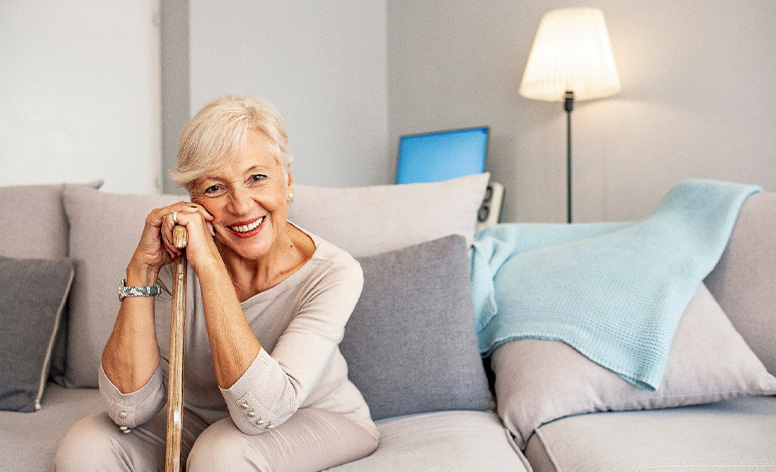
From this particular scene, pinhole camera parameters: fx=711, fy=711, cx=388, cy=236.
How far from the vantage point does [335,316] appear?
132 centimetres

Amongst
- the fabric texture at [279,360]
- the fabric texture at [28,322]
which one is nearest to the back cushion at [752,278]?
the fabric texture at [279,360]

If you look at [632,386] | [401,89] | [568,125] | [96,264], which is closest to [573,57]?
[568,125]

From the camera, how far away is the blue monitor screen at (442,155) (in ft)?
10.6

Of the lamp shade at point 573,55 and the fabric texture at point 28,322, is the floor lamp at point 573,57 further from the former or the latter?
the fabric texture at point 28,322

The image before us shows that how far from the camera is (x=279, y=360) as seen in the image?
4.05 ft

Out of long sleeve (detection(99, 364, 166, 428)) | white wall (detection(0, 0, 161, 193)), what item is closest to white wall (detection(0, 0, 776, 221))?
white wall (detection(0, 0, 161, 193))

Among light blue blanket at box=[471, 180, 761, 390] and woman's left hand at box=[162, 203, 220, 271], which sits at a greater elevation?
woman's left hand at box=[162, 203, 220, 271]

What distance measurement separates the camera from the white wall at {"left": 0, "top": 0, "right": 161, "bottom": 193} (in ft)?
10.8

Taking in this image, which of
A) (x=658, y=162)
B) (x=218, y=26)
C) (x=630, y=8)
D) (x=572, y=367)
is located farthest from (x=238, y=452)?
(x=218, y=26)

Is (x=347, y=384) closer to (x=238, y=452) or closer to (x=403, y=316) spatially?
(x=403, y=316)

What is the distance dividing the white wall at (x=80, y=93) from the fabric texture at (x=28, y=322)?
1.78m

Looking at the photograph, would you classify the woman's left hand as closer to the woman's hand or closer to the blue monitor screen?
the woman's hand

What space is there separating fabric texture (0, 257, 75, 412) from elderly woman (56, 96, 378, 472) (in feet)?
1.57

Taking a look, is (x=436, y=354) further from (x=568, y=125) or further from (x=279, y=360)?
(x=568, y=125)
